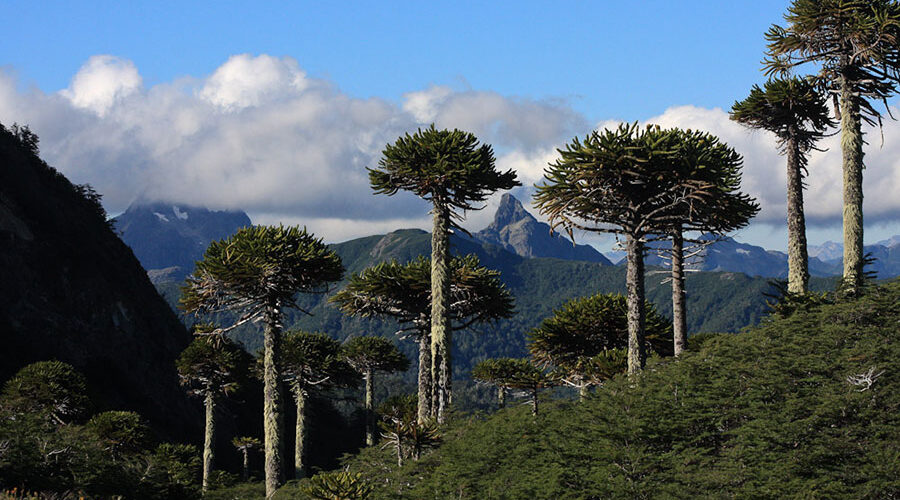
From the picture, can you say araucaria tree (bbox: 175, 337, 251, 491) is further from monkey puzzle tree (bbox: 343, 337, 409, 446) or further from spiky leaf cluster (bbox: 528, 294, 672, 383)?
spiky leaf cluster (bbox: 528, 294, 672, 383)

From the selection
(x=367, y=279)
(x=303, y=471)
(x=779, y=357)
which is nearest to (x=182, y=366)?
(x=303, y=471)

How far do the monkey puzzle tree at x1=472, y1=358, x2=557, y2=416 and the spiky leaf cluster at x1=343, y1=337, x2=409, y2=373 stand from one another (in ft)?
26.0

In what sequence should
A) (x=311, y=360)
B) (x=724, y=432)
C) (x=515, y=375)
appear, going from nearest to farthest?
(x=724, y=432), (x=515, y=375), (x=311, y=360)

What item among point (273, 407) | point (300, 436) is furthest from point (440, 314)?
point (300, 436)

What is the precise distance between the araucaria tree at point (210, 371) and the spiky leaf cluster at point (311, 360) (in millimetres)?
2968

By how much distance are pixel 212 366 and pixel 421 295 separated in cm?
1643

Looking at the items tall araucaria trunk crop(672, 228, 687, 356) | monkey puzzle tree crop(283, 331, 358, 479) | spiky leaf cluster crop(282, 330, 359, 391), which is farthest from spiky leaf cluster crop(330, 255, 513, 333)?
spiky leaf cluster crop(282, 330, 359, 391)

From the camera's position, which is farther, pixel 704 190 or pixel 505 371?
pixel 505 371

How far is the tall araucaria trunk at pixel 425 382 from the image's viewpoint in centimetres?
3092

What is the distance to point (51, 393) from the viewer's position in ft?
105

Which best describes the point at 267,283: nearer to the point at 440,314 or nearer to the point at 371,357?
the point at 440,314

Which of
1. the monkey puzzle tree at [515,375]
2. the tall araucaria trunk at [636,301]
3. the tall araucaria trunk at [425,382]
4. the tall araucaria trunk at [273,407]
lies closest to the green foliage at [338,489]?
the tall araucaria trunk at [425,382]

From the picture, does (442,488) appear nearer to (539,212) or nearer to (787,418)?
(787,418)

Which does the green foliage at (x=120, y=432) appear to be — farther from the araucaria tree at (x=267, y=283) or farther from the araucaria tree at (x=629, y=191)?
the araucaria tree at (x=629, y=191)
